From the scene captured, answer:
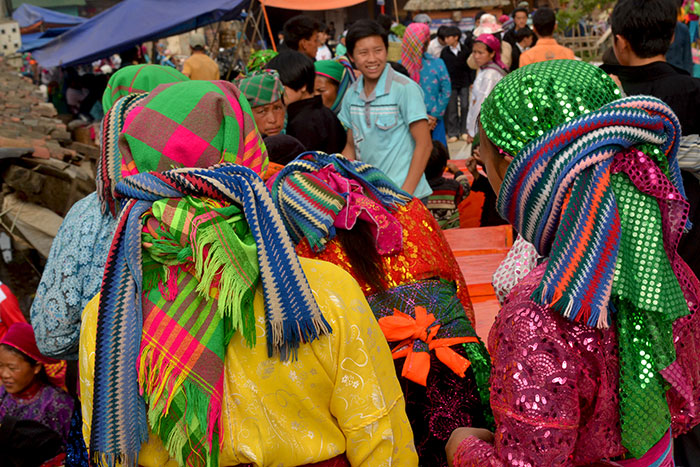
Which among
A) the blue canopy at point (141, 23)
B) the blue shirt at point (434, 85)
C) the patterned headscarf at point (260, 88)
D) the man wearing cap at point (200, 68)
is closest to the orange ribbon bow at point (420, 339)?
the patterned headscarf at point (260, 88)

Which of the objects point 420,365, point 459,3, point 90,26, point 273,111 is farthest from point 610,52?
point 459,3

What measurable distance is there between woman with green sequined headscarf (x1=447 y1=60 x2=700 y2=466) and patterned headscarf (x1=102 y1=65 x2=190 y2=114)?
73.1 inches

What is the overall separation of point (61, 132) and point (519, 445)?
8457 mm

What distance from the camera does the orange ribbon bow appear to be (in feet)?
6.28

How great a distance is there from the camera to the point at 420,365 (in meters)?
1.91

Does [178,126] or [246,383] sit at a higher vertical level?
[178,126]

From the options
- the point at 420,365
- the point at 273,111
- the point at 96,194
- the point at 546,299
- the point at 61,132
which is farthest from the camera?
the point at 61,132

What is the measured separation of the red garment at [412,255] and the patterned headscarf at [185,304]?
22.3 inches

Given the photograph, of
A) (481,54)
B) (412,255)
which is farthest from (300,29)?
(412,255)

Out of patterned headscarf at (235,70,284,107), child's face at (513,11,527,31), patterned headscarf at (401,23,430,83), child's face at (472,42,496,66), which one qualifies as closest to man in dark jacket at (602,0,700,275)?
patterned headscarf at (235,70,284,107)

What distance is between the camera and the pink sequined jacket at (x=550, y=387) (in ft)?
4.11

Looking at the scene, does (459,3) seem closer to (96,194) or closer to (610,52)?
(610,52)

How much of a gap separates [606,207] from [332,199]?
0.91 meters

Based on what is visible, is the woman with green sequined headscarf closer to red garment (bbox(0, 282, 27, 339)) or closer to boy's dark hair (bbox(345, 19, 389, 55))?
boy's dark hair (bbox(345, 19, 389, 55))
